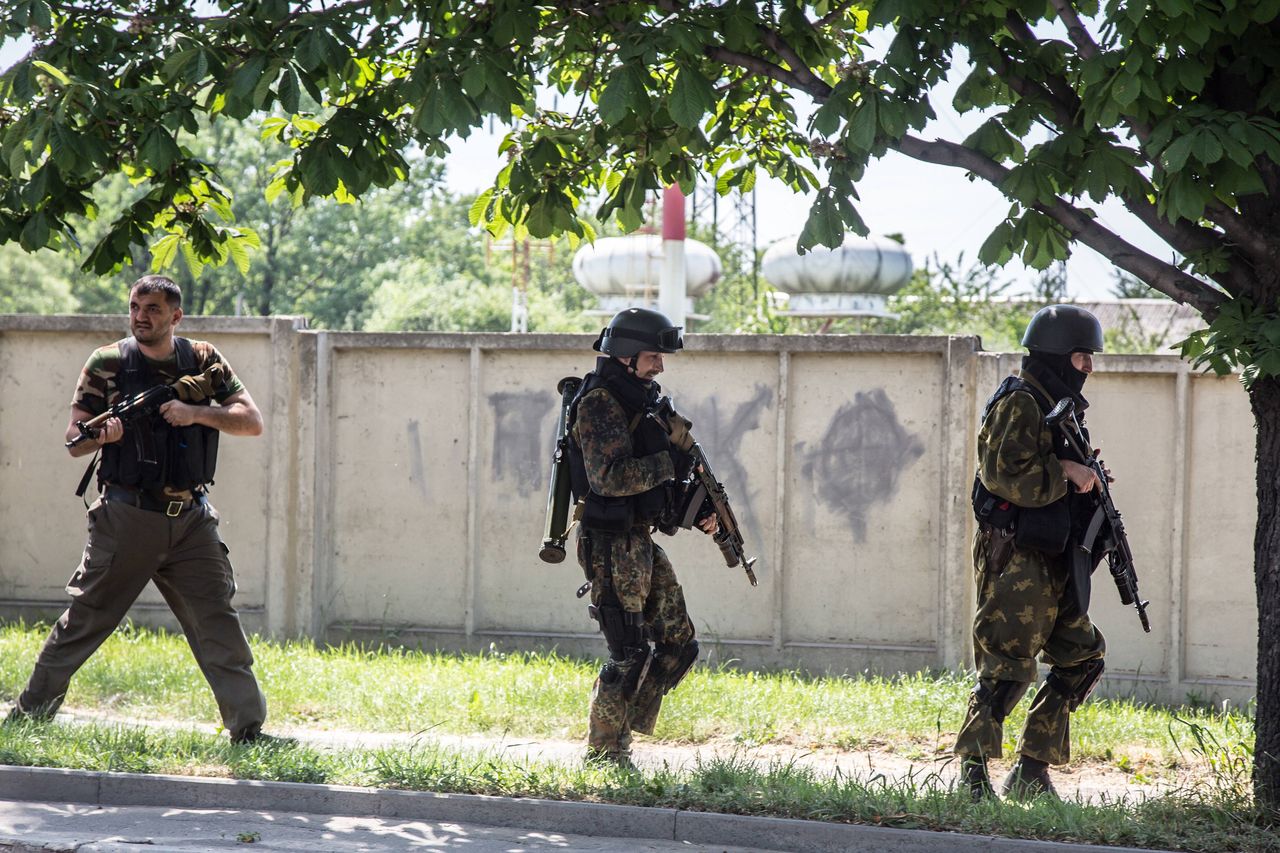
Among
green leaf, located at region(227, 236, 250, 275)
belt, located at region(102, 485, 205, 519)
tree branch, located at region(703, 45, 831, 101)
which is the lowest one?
belt, located at region(102, 485, 205, 519)

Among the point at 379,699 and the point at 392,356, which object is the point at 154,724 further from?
the point at 392,356

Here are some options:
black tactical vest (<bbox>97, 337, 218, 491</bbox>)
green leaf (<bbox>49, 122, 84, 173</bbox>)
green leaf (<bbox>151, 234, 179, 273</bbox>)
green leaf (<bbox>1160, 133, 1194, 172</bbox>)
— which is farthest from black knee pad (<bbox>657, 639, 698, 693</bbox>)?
green leaf (<bbox>49, 122, 84, 173</bbox>)

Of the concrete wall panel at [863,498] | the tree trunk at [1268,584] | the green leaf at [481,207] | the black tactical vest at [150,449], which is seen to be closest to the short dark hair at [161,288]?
the black tactical vest at [150,449]

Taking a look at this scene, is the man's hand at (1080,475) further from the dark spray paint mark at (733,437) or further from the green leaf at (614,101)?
the dark spray paint mark at (733,437)

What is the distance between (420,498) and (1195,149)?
5.48m

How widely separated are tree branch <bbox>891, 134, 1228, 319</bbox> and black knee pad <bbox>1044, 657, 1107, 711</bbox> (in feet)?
4.74

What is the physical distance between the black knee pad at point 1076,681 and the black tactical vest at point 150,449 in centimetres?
365

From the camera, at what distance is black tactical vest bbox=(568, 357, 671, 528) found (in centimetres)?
561

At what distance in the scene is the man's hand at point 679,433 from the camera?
570cm

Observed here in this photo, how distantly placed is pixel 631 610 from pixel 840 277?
22.6 meters

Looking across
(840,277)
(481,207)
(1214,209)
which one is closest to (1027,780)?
(1214,209)

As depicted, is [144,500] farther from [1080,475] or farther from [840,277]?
[840,277]

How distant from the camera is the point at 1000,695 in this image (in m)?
5.40

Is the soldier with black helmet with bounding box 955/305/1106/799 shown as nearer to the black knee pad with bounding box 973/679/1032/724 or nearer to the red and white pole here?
the black knee pad with bounding box 973/679/1032/724
